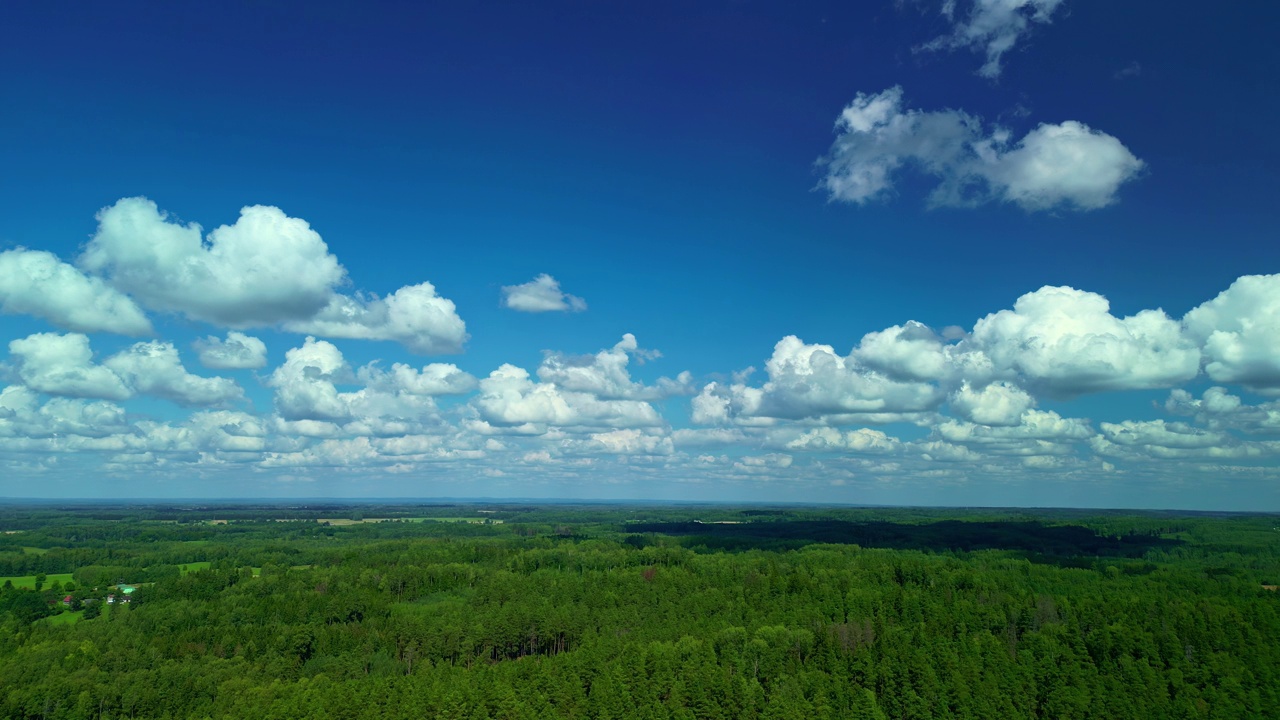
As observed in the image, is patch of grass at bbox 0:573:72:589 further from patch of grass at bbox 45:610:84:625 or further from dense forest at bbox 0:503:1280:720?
patch of grass at bbox 45:610:84:625

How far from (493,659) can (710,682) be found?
46817mm

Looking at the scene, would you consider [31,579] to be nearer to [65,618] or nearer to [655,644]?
[65,618]

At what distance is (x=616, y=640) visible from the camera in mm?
98125

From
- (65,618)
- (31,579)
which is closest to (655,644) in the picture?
(65,618)

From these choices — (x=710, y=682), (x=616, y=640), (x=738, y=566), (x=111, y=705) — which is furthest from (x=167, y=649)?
(x=738, y=566)

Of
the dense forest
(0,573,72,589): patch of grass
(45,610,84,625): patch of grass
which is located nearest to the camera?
the dense forest

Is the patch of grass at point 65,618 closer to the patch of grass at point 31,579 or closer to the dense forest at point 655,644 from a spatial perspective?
the dense forest at point 655,644

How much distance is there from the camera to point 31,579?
17875cm

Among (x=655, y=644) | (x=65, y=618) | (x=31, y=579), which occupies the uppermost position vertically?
(x=655, y=644)

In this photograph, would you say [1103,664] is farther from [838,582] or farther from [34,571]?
[34,571]

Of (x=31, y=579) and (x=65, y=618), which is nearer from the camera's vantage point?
(x=65, y=618)

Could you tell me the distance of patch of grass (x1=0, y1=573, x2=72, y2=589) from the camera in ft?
546

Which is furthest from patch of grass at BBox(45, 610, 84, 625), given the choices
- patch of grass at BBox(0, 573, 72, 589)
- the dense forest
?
patch of grass at BBox(0, 573, 72, 589)

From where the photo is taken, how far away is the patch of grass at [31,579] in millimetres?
166375
